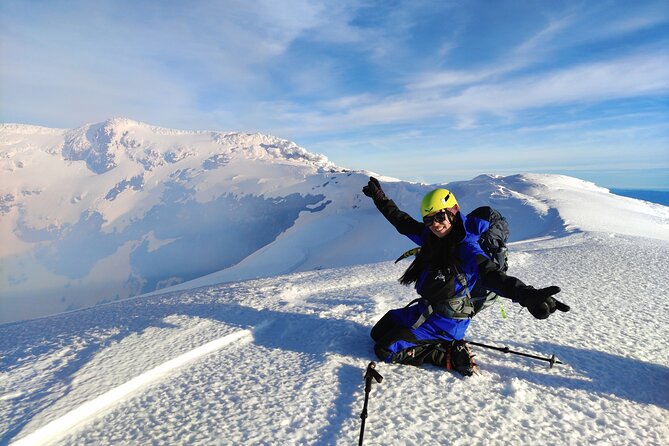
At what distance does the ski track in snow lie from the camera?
113 inches

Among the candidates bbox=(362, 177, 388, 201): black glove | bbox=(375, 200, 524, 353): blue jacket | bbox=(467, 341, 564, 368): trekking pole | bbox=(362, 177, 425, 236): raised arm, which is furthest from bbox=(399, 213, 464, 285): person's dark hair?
bbox=(362, 177, 388, 201): black glove

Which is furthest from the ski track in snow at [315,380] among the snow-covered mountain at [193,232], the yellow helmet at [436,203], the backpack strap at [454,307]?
the snow-covered mountain at [193,232]

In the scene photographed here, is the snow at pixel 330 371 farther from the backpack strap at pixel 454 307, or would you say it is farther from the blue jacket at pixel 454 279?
the backpack strap at pixel 454 307

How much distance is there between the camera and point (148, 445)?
2.78 m

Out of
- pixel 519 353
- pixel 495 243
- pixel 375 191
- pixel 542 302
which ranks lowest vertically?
pixel 519 353

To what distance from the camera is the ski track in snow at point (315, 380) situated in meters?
2.88

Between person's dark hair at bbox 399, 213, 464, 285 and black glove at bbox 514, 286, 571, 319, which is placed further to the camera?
person's dark hair at bbox 399, 213, 464, 285

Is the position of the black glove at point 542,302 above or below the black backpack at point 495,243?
below

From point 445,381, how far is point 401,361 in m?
0.50

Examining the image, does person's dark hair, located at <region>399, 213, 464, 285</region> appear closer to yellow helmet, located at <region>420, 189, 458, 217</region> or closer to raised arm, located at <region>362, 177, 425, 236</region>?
yellow helmet, located at <region>420, 189, 458, 217</region>

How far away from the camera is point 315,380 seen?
11.7 feet

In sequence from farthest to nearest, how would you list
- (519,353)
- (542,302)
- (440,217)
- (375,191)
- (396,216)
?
(375,191), (396,216), (519,353), (440,217), (542,302)

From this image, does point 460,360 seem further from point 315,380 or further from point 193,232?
point 193,232

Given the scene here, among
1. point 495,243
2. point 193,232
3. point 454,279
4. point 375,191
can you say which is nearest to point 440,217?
point 454,279
